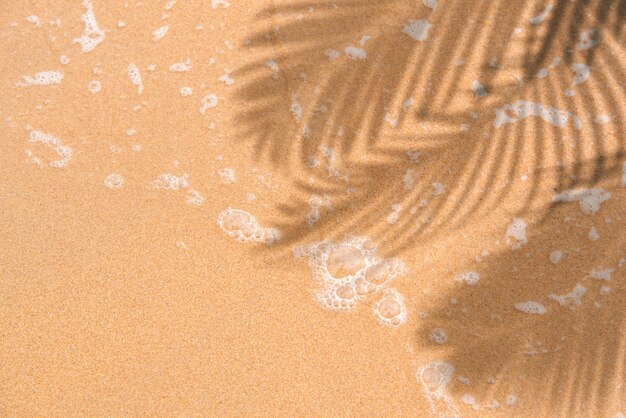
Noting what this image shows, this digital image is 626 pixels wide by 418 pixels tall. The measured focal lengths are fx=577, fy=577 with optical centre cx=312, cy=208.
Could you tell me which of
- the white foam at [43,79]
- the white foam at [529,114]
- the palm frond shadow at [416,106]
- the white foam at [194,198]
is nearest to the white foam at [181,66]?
the palm frond shadow at [416,106]

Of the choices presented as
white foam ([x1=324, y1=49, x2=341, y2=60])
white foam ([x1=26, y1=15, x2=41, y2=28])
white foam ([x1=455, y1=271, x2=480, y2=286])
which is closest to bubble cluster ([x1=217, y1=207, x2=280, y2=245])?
white foam ([x1=455, y1=271, x2=480, y2=286])

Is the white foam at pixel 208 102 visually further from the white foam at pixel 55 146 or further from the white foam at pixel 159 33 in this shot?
the white foam at pixel 55 146

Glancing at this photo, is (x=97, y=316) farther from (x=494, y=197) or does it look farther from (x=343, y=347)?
(x=494, y=197)

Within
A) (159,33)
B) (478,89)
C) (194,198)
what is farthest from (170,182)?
(478,89)

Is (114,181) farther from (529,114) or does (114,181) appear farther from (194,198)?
(529,114)

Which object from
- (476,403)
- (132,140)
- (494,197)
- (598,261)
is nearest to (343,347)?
(476,403)
